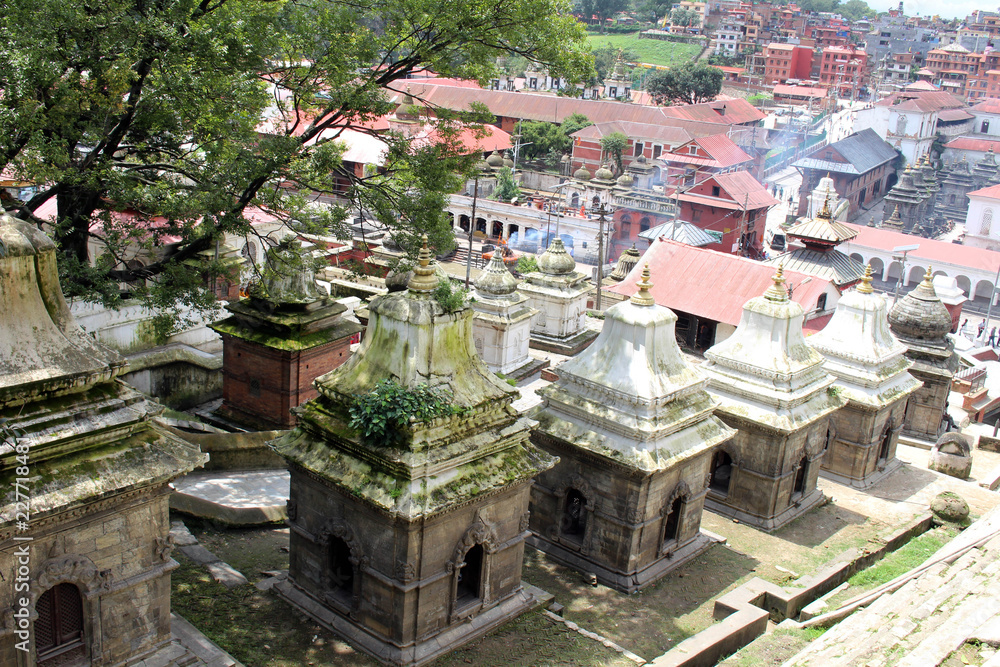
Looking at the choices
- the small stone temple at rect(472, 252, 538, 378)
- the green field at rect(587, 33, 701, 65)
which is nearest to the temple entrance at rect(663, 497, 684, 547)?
the small stone temple at rect(472, 252, 538, 378)

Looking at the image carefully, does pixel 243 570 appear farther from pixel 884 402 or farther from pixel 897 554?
pixel 884 402

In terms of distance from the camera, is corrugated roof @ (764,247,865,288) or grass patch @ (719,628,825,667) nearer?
grass patch @ (719,628,825,667)

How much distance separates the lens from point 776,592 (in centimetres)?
1595

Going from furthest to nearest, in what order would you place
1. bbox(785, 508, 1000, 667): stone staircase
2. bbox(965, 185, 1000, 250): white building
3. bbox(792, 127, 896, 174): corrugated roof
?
bbox(792, 127, 896, 174): corrugated roof < bbox(965, 185, 1000, 250): white building < bbox(785, 508, 1000, 667): stone staircase

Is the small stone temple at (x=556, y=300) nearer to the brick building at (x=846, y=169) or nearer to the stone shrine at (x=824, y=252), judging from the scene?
the stone shrine at (x=824, y=252)

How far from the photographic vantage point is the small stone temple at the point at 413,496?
1342 cm

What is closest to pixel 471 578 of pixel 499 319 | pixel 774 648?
pixel 774 648

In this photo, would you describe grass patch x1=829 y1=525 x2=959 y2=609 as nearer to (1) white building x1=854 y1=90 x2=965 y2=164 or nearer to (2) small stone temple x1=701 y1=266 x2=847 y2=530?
(2) small stone temple x1=701 y1=266 x2=847 y2=530

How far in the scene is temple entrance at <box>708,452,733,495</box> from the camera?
20672mm

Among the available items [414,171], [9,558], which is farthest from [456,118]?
[9,558]

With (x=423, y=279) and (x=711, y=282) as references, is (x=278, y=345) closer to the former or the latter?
(x=423, y=279)

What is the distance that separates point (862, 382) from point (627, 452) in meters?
9.23

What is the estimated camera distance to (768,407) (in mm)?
19500

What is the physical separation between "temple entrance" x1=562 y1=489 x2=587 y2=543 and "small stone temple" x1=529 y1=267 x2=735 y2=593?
2 cm
